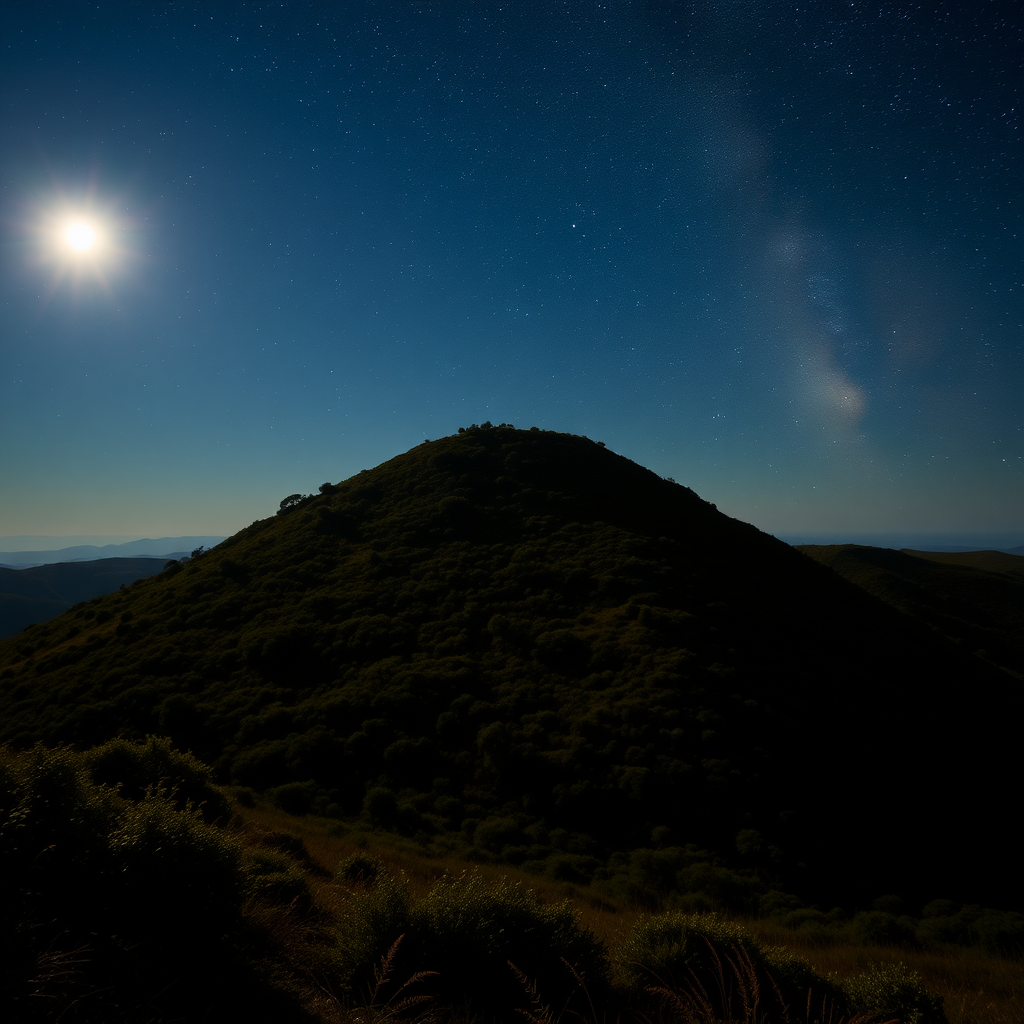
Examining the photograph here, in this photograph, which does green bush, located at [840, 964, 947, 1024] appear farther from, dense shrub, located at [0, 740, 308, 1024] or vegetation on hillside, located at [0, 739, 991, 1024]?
dense shrub, located at [0, 740, 308, 1024]

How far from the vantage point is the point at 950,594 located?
72.1 meters

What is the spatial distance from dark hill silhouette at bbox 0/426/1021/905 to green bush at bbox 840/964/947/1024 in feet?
22.5

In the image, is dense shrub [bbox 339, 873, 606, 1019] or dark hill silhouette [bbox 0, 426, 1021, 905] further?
dark hill silhouette [bbox 0, 426, 1021, 905]

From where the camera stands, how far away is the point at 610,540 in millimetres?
29922

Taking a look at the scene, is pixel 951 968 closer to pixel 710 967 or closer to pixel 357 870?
pixel 710 967

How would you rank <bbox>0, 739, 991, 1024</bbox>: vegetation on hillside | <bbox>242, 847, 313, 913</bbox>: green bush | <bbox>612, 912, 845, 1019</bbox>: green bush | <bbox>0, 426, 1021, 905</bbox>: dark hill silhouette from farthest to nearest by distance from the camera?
<bbox>0, 426, 1021, 905</bbox>: dark hill silhouette, <bbox>242, 847, 313, 913</bbox>: green bush, <bbox>612, 912, 845, 1019</bbox>: green bush, <bbox>0, 739, 991, 1024</bbox>: vegetation on hillside

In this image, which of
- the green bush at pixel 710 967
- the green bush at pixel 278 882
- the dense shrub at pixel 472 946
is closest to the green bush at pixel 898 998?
the green bush at pixel 710 967

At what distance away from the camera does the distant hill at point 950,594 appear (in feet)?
151

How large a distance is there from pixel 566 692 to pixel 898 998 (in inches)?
524

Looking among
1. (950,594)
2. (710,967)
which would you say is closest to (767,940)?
(710,967)

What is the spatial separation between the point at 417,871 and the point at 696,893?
696 centimetres

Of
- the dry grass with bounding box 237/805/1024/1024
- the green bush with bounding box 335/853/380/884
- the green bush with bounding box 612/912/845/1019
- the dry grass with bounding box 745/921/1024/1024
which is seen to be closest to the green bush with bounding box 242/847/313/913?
the dry grass with bounding box 237/805/1024/1024

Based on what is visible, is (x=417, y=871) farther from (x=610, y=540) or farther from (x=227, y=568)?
(x=227, y=568)

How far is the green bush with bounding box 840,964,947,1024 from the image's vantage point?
6.14 metres
